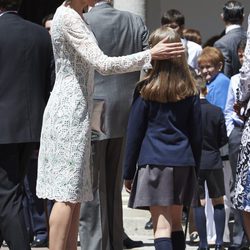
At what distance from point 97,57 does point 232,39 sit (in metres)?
3.73

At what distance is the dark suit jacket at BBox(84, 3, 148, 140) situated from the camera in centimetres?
750

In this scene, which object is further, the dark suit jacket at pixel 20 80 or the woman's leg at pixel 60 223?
the dark suit jacket at pixel 20 80

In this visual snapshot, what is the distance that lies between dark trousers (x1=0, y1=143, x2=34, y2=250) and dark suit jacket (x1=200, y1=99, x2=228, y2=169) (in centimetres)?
202

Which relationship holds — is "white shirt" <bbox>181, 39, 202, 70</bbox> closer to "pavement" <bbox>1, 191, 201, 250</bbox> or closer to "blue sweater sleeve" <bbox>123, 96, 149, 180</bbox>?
"pavement" <bbox>1, 191, 201, 250</bbox>

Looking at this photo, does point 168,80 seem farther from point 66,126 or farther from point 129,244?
point 129,244

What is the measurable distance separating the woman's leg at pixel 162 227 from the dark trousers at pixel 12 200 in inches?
34.8

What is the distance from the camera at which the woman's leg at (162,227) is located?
6543 mm

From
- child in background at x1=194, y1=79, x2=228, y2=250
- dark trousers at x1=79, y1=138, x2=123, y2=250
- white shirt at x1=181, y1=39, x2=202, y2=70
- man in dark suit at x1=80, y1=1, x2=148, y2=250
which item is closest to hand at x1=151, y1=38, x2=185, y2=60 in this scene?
man in dark suit at x1=80, y1=1, x2=148, y2=250

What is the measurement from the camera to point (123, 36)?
7562 millimetres

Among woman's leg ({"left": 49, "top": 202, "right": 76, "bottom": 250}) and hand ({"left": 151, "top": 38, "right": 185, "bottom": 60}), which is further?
woman's leg ({"left": 49, "top": 202, "right": 76, "bottom": 250})

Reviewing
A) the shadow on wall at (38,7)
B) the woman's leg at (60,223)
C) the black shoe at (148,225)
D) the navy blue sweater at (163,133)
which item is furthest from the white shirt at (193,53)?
the woman's leg at (60,223)

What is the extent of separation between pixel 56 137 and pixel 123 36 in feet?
4.75

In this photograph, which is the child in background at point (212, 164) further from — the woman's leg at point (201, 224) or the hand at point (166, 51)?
the hand at point (166, 51)

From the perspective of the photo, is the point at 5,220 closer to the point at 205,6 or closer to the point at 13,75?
the point at 13,75
